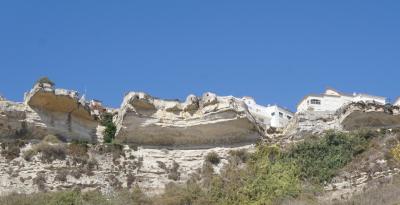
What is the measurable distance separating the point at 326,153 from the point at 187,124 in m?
9.35

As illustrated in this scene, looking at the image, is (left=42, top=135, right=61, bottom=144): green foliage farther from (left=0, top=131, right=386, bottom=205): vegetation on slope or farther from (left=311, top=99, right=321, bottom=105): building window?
(left=311, top=99, right=321, bottom=105): building window

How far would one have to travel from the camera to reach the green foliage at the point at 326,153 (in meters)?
45.5

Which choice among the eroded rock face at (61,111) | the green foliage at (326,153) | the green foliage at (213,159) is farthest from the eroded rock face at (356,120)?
the eroded rock face at (61,111)

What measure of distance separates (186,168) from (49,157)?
8326 mm

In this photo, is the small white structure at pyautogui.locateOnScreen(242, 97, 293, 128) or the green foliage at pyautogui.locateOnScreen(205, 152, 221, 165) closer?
the green foliage at pyautogui.locateOnScreen(205, 152, 221, 165)

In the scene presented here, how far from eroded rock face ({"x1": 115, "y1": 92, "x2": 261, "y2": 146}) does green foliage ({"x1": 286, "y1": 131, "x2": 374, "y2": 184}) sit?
460cm

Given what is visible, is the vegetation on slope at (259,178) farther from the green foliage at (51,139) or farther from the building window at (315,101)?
the building window at (315,101)

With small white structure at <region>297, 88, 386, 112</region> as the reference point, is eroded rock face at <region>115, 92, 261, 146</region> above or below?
below

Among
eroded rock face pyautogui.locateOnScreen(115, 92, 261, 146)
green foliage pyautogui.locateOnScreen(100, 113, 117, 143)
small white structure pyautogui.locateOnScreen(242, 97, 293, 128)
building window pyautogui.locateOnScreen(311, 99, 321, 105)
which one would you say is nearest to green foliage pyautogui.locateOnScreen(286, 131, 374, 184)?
eroded rock face pyautogui.locateOnScreen(115, 92, 261, 146)

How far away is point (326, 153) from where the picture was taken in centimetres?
4697

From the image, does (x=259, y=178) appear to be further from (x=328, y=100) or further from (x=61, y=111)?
(x=328, y=100)

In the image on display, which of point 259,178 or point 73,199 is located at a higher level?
point 259,178

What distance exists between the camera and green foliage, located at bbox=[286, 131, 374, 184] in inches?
1793

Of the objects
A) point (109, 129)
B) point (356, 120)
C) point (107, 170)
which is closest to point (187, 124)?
point (109, 129)
